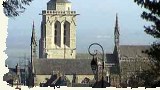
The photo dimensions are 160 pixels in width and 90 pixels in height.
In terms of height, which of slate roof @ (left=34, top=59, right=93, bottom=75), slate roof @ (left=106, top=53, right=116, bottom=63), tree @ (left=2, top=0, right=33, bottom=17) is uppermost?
tree @ (left=2, top=0, right=33, bottom=17)

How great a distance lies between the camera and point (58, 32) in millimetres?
127312

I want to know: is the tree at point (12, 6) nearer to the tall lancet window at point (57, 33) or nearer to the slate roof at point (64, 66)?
the slate roof at point (64, 66)

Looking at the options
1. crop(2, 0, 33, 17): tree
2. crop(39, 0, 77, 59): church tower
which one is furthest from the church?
crop(2, 0, 33, 17): tree

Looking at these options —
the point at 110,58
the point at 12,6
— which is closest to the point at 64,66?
the point at 110,58

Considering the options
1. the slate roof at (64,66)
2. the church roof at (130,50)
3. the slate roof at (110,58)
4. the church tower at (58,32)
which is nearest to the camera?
the slate roof at (64,66)

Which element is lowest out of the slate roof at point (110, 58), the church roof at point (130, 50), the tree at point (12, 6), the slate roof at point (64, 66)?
the slate roof at point (64, 66)

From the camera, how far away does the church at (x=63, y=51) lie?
106m

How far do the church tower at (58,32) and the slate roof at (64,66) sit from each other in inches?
537

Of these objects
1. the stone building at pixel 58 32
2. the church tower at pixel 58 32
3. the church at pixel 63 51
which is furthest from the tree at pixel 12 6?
the church tower at pixel 58 32

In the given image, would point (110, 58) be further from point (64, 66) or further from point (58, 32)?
point (58, 32)

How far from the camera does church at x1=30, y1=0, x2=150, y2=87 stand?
106m

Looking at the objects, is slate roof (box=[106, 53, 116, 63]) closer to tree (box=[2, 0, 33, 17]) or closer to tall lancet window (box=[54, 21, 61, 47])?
tall lancet window (box=[54, 21, 61, 47])

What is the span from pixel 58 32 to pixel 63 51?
19.2 ft

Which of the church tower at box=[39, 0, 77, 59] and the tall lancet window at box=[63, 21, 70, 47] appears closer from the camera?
the church tower at box=[39, 0, 77, 59]
